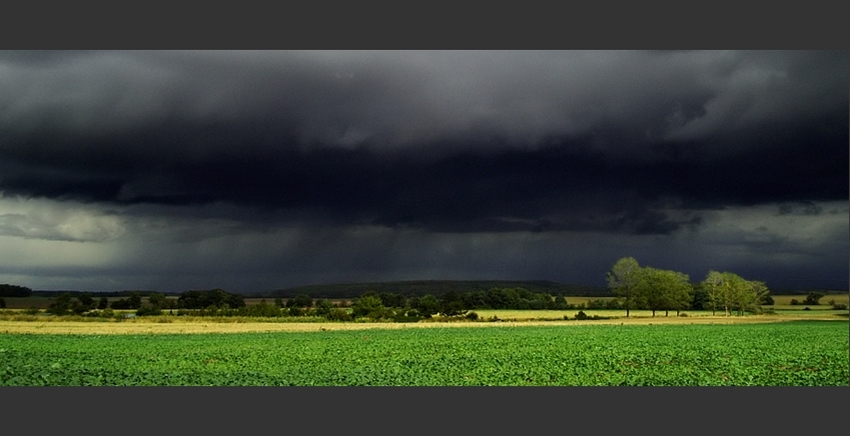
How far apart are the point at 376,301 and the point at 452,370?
153ft

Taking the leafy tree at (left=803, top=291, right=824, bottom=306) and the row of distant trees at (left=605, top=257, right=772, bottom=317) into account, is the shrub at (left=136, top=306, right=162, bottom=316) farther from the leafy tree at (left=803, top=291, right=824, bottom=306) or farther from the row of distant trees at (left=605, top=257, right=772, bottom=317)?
the leafy tree at (left=803, top=291, right=824, bottom=306)

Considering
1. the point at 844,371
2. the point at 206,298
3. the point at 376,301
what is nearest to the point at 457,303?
the point at 376,301

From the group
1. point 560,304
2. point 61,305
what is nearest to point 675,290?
point 560,304

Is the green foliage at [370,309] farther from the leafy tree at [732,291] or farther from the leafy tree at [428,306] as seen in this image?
the leafy tree at [732,291]

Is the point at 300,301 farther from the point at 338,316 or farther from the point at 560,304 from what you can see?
the point at 560,304

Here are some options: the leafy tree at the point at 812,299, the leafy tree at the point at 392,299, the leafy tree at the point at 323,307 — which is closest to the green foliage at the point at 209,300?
the leafy tree at the point at 323,307

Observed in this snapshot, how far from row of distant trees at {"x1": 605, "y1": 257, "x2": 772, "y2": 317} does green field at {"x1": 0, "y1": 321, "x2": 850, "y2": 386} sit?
145 ft

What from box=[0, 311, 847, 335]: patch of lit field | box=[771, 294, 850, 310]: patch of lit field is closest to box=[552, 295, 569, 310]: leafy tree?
box=[0, 311, 847, 335]: patch of lit field

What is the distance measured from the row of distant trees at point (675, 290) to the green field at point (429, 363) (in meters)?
44.1

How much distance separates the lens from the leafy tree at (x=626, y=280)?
8338 centimetres

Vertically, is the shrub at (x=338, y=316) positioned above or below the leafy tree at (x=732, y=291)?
below

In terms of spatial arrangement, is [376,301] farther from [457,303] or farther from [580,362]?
[580,362]

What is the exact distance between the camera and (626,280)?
84875 mm

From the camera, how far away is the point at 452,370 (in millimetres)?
28562
